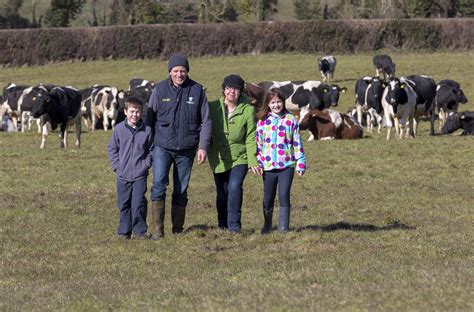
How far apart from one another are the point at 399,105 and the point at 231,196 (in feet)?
55.9

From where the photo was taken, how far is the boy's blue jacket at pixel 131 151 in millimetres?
11727

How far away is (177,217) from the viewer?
474 inches

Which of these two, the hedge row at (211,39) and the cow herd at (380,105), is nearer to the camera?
the cow herd at (380,105)

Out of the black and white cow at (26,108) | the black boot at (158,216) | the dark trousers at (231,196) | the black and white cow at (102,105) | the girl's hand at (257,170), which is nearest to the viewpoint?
the girl's hand at (257,170)

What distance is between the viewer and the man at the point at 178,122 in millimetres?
11281

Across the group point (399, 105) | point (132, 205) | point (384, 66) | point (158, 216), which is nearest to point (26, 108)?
point (399, 105)

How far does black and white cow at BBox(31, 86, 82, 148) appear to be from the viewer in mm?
27156

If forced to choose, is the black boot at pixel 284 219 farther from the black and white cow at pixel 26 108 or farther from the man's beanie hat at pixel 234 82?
the black and white cow at pixel 26 108

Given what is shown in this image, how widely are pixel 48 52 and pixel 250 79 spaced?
23.5 meters

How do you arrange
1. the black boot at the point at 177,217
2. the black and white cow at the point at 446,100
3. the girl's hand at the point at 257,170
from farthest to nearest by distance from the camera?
the black and white cow at the point at 446,100, the black boot at the point at 177,217, the girl's hand at the point at 257,170

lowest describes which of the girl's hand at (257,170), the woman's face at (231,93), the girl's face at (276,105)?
the girl's hand at (257,170)

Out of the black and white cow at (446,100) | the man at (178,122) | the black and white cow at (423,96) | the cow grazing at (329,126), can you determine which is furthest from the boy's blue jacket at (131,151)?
the black and white cow at (446,100)

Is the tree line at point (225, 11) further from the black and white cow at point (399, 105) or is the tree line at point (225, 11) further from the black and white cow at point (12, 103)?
the black and white cow at point (399, 105)

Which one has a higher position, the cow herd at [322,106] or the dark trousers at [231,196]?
the dark trousers at [231,196]
